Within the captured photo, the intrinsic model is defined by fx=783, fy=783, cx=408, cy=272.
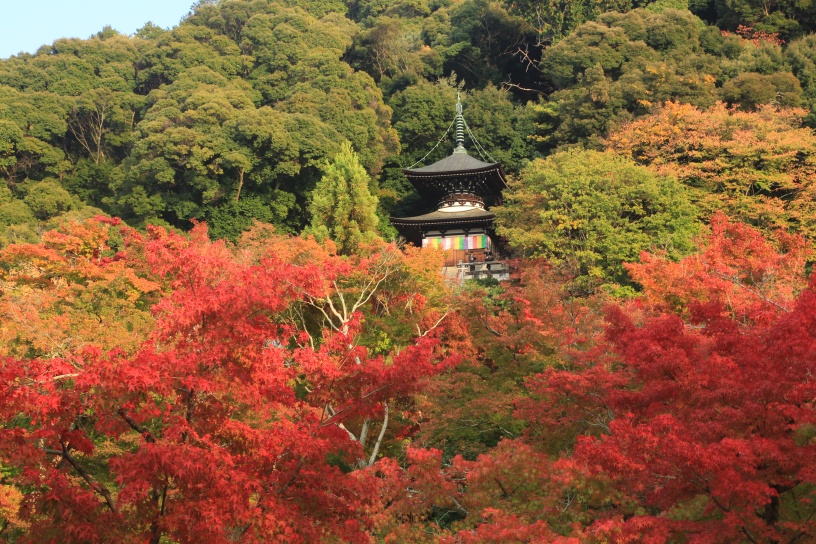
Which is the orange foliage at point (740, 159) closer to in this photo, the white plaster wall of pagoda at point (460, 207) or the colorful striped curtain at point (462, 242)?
the colorful striped curtain at point (462, 242)

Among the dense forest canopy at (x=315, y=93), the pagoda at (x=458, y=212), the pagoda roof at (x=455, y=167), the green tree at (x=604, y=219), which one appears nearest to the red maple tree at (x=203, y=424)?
the green tree at (x=604, y=219)

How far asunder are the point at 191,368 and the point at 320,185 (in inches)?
867

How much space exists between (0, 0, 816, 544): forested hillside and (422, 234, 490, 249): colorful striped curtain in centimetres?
159

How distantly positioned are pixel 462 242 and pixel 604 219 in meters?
8.65

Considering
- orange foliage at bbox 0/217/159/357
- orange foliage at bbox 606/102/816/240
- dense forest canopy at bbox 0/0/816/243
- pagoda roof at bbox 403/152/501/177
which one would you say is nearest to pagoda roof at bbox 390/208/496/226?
pagoda roof at bbox 403/152/501/177

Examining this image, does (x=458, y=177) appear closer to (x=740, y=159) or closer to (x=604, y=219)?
(x=604, y=219)

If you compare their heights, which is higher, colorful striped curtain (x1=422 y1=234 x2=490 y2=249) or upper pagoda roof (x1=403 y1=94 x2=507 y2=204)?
upper pagoda roof (x1=403 y1=94 x2=507 y2=204)

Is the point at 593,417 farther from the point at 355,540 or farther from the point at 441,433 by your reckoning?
the point at 355,540

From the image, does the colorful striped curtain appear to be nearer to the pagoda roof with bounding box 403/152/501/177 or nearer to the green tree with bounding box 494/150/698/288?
the pagoda roof with bounding box 403/152/501/177

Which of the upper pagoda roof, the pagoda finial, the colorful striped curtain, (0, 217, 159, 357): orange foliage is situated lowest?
the colorful striped curtain

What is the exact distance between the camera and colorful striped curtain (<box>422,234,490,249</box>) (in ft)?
96.3

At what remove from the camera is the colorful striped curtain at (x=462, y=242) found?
96.3 feet

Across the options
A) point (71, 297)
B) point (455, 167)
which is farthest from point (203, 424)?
point (455, 167)

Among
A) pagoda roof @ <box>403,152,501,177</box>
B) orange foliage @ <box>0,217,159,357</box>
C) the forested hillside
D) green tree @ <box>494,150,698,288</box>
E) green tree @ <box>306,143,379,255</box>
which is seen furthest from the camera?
pagoda roof @ <box>403,152,501,177</box>
